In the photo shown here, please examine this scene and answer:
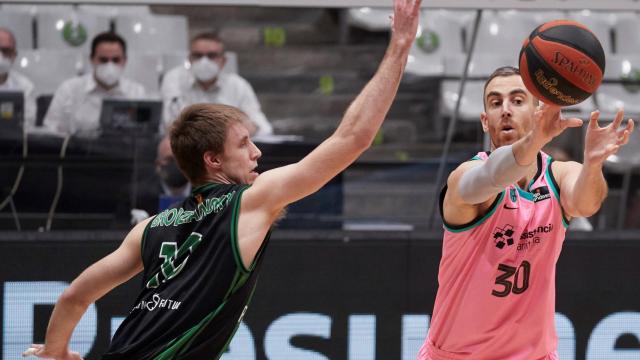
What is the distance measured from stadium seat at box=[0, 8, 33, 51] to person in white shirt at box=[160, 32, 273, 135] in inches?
40.0

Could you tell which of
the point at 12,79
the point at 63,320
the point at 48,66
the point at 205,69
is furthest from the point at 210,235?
the point at 48,66

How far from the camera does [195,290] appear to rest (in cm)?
346

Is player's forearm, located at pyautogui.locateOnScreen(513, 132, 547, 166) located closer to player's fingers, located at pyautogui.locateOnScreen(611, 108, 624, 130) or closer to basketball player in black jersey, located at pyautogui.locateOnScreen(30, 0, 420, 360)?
player's fingers, located at pyautogui.locateOnScreen(611, 108, 624, 130)

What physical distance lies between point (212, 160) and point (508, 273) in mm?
1417

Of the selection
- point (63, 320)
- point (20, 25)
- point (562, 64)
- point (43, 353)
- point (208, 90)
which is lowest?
point (43, 353)

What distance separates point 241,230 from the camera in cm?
347

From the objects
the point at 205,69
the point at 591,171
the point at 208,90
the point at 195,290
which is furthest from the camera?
the point at 205,69

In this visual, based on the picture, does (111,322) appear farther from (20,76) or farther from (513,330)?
(513,330)

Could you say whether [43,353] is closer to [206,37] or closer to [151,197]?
[151,197]

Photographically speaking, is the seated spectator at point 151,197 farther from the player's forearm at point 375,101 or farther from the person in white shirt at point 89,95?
the player's forearm at point 375,101

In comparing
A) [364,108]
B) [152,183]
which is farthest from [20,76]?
[364,108]

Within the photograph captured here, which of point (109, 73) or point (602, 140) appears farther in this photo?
point (109, 73)

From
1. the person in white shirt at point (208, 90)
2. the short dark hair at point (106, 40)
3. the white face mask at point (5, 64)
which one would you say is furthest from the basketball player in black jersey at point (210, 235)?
the short dark hair at point (106, 40)

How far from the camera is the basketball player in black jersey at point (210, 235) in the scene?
334cm
